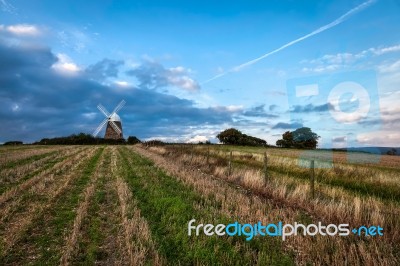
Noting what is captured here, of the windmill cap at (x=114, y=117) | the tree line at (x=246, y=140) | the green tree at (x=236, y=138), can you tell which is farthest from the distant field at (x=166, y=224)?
the windmill cap at (x=114, y=117)

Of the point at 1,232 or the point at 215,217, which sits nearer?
the point at 1,232

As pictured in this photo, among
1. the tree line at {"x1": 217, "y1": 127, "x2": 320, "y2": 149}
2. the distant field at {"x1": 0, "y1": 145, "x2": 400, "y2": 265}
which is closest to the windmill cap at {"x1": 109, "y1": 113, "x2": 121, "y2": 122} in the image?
the tree line at {"x1": 217, "y1": 127, "x2": 320, "y2": 149}

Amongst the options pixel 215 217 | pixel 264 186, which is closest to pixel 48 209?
pixel 215 217

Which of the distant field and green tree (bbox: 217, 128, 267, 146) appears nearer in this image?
the distant field

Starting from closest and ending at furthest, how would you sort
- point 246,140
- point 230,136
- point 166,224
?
1. point 166,224
2. point 246,140
3. point 230,136

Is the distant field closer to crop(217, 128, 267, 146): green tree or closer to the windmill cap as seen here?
crop(217, 128, 267, 146): green tree

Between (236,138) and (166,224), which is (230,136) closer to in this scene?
(236,138)

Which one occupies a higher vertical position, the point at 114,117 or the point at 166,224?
the point at 114,117

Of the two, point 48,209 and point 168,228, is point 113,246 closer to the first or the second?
point 168,228

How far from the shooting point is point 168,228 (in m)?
8.48

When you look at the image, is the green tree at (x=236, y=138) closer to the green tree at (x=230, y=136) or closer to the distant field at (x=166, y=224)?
the green tree at (x=230, y=136)

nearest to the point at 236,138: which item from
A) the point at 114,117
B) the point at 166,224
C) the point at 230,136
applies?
the point at 230,136

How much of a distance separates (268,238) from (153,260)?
2.89 m

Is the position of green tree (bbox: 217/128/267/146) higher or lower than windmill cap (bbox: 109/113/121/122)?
lower
